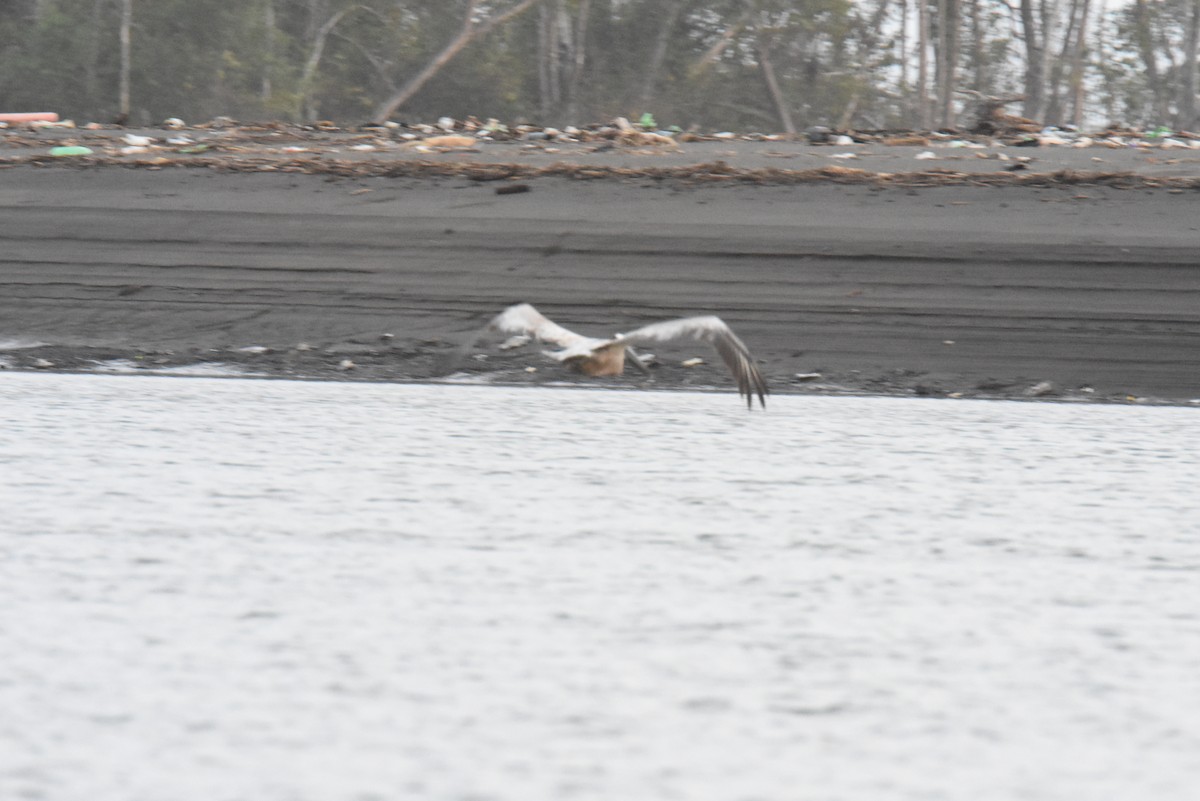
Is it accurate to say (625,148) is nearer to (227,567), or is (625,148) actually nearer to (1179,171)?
(1179,171)

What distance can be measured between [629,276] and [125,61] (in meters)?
14.8

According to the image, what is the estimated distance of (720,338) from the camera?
16.2 ft

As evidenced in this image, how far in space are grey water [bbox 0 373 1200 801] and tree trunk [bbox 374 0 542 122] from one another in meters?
19.9

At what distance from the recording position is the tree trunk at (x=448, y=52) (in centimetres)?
2319

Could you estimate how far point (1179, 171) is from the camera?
9461 mm

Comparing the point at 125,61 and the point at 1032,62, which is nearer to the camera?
the point at 125,61

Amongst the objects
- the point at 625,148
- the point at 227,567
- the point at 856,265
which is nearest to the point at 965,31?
the point at 625,148

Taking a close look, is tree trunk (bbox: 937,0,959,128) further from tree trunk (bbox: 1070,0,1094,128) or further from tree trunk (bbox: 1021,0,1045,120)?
tree trunk (bbox: 1070,0,1094,128)

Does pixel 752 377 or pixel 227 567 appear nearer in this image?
pixel 227 567

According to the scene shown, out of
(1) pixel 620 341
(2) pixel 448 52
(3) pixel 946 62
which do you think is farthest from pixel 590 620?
(3) pixel 946 62

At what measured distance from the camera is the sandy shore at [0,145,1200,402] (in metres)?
6.12

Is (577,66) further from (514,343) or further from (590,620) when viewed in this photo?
(590,620)

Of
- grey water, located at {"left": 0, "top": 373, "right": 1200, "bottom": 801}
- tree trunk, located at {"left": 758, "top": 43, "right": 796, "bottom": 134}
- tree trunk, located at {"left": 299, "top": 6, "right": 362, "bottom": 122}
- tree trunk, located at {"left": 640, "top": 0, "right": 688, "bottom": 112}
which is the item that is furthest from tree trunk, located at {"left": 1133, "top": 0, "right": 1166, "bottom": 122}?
grey water, located at {"left": 0, "top": 373, "right": 1200, "bottom": 801}

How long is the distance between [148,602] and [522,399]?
285 centimetres
